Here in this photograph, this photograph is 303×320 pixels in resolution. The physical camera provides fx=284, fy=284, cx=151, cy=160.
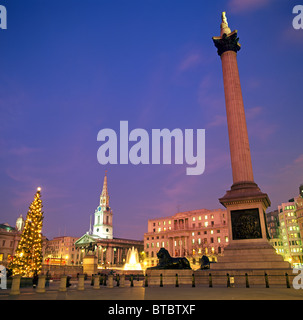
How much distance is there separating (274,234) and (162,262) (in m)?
A: 110

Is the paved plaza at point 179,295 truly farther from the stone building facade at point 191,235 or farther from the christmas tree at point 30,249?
the stone building facade at point 191,235

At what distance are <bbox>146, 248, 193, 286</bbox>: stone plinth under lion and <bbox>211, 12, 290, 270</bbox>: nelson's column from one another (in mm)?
3083

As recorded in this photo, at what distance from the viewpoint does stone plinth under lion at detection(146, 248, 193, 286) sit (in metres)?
25.1

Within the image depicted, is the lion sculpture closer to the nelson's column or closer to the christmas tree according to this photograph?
the nelson's column

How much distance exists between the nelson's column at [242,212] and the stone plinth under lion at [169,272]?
121 inches

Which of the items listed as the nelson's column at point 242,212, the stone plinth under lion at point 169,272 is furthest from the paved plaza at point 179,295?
the nelson's column at point 242,212

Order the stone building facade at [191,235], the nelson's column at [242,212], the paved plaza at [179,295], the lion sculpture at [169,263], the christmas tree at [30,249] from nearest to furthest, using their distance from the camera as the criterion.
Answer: the paved plaza at [179,295] < the nelson's column at [242,212] < the lion sculpture at [169,263] < the christmas tree at [30,249] < the stone building facade at [191,235]

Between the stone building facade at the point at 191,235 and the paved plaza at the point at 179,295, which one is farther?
the stone building facade at the point at 191,235

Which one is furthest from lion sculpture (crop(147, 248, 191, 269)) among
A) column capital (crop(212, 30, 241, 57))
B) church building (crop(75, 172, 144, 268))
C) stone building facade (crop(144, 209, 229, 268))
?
church building (crop(75, 172, 144, 268))

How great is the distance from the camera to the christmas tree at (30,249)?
3253 centimetres

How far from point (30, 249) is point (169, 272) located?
57.2 feet
